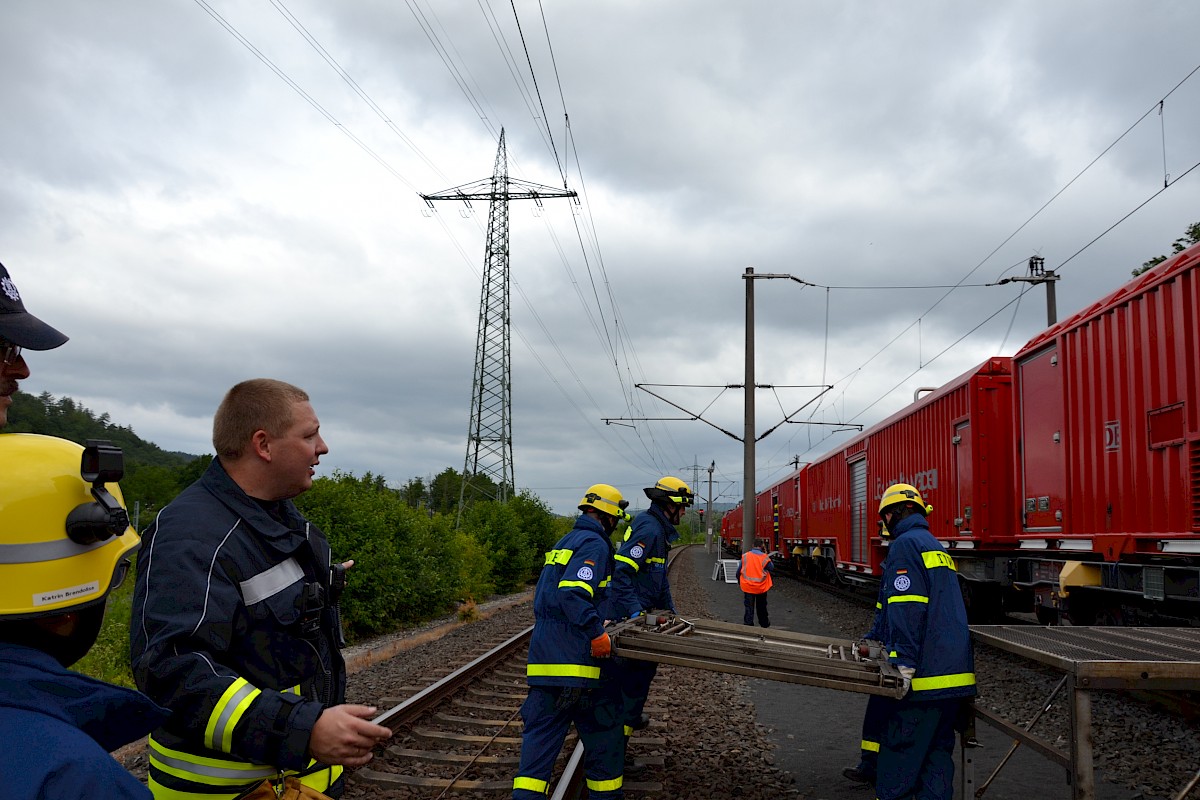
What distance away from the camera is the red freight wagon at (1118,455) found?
24.2 ft

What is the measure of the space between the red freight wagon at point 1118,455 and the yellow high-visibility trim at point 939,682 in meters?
3.55

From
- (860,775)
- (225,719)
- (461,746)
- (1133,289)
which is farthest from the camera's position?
(1133,289)

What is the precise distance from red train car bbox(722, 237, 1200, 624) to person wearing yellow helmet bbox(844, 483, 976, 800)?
3.50 metres

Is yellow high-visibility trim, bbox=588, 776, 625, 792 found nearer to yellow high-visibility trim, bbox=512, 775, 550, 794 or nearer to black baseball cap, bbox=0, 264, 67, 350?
yellow high-visibility trim, bbox=512, 775, 550, 794

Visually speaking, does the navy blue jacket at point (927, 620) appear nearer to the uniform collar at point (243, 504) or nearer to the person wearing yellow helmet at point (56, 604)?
the uniform collar at point (243, 504)

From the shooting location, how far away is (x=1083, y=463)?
9.25m

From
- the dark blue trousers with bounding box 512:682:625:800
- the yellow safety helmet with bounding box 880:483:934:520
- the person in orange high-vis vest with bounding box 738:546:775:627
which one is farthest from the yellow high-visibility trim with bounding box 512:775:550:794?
the person in orange high-vis vest with bounding box 738:546:775:627

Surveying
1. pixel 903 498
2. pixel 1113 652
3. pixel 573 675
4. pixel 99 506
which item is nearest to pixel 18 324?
pixel 99 506

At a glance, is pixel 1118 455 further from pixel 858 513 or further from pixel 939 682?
pixel 858 513

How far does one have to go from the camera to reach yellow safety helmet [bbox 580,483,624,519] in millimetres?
5504

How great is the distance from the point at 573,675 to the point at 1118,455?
628 centimetres

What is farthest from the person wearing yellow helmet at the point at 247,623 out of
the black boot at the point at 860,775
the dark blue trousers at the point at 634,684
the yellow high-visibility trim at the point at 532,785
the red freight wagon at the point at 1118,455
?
the red freight wagon at the point at 1118,455

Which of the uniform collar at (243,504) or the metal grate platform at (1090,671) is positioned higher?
the uniform collar at (243,504)

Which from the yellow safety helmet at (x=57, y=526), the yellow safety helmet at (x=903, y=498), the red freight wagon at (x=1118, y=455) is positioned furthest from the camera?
the red freight wagon at (x=1118, y=455)
